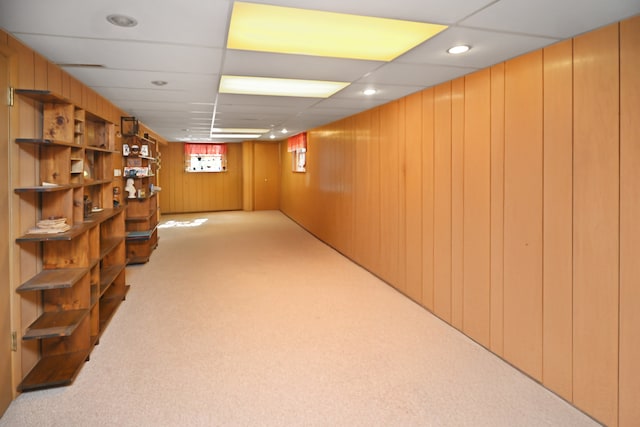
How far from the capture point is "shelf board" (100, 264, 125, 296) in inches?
146

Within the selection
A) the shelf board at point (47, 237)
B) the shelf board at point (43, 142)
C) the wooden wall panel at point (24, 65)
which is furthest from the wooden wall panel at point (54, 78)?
the shelf board at point (47, 237)

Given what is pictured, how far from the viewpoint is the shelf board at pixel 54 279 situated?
2.61 m

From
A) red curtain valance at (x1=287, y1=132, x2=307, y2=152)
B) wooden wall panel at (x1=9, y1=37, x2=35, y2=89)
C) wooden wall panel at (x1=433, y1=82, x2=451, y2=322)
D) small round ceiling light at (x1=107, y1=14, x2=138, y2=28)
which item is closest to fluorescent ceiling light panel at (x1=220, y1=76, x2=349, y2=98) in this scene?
wooden wall panel at (x1=433, y1=82, x2=451, y2=322)

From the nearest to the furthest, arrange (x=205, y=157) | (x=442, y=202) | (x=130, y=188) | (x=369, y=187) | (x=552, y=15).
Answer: (x=552, y=15)
(x=442, y=202)
(x=369, y=187)
(x=130, y=188)
(x=205, y=157)

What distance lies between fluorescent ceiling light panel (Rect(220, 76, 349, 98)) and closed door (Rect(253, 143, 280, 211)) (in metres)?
8.93

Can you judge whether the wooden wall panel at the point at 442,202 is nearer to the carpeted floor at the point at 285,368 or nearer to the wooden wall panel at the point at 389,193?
the carpeted floor at the point at 285,368

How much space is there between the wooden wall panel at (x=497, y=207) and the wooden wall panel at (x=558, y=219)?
0.41 m

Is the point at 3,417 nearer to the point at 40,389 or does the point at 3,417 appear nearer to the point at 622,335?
the point at 40,389

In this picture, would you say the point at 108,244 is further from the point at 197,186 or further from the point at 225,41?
the point at 197,186

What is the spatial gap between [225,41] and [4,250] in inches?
74.3

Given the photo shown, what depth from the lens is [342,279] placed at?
17.7ft

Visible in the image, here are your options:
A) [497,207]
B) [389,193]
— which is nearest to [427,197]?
[389,193]

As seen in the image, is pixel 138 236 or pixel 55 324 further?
pixel 138 236

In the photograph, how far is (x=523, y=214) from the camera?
289 cm
